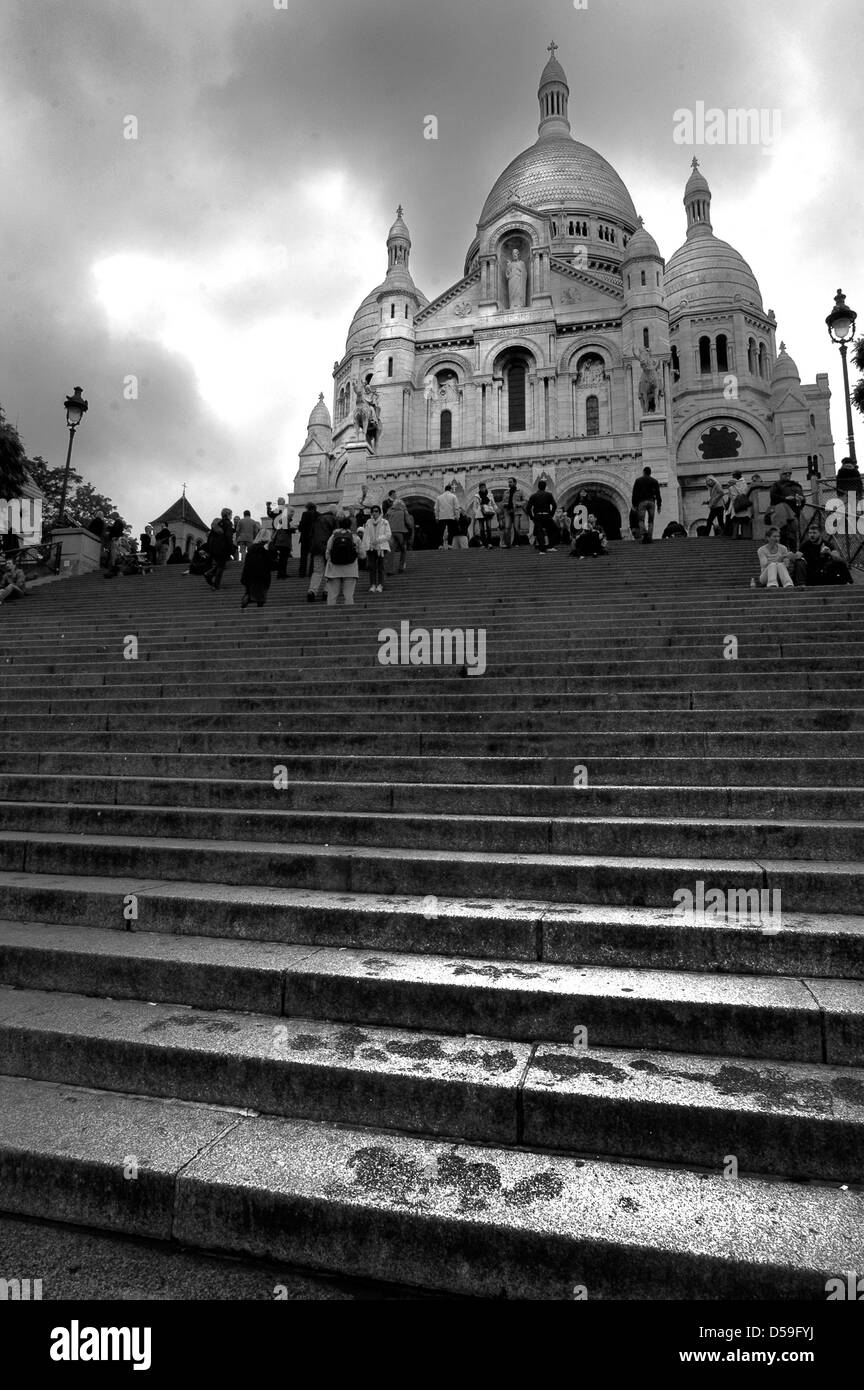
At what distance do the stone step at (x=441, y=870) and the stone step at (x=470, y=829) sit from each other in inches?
3.7

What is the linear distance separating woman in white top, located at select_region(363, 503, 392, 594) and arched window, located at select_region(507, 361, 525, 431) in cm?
2774

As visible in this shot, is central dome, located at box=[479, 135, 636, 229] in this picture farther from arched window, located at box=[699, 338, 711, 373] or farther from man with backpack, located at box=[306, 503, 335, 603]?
man with backpack, located at box=[306, 503, 335, 603]

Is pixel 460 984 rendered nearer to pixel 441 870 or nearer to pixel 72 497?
pixel 441 870

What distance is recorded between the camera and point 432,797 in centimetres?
504

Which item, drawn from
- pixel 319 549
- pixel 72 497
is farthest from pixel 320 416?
pixel 319 549

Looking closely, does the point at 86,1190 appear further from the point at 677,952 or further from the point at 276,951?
the point at 677,952

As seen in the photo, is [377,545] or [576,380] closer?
[377,545]

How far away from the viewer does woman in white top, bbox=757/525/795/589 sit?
34.2ft

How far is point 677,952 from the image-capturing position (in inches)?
130

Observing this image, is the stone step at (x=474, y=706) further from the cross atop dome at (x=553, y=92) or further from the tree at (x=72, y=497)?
the cross atop dome at (x=553, y=92)

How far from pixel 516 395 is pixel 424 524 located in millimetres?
16398

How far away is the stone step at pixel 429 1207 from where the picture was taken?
2.07 meters

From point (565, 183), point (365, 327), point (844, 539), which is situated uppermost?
point (565, 183)
